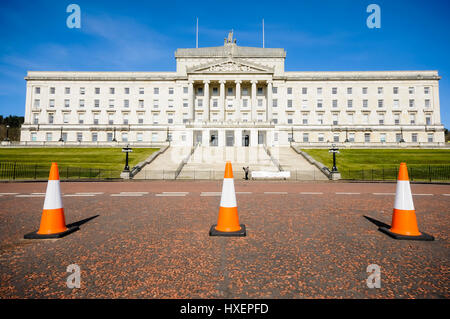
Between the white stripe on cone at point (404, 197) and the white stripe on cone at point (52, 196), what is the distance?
702 cm

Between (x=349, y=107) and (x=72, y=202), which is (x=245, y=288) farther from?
(x=349, y=107)

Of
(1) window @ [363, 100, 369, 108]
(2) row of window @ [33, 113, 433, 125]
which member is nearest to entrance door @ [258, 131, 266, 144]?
(2) row of window @ [33, 113, 433, 125]

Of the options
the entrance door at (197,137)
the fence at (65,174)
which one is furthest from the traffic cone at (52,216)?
the entrance door at (197,137)

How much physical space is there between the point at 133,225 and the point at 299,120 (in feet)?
199

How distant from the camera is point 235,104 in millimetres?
60688

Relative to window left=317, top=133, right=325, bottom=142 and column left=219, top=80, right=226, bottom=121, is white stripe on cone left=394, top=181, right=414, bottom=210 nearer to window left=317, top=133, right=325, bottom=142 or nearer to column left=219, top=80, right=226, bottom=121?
column left=219, top=80, right=226, bottom=121

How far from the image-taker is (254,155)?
35281 millimetres

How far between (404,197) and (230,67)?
56967 millimetres

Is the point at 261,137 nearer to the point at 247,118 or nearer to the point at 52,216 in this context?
the point at 247,118

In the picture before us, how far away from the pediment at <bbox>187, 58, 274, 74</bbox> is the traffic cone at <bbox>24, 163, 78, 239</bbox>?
55897 millimetres

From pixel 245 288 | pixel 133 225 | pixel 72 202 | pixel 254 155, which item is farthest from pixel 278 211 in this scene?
pixel 254 155
